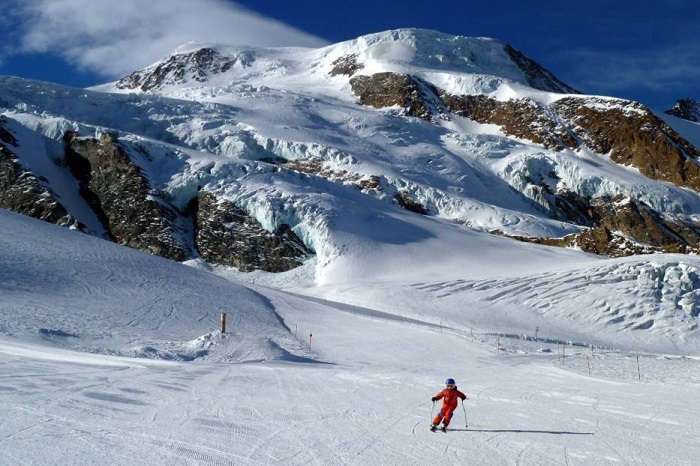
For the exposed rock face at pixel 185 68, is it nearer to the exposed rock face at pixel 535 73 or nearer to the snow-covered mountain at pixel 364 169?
the snow-covered mountain at pixel 364 169

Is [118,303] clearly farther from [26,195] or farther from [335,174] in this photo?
[335,174]

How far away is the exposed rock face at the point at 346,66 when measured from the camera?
112 meters

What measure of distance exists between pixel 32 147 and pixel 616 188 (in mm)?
61787

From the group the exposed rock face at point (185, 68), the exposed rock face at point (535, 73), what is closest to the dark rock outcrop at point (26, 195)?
the exposed rock face at point (185, 68)

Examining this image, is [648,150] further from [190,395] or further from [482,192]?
[190,395]

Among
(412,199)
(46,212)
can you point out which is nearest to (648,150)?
(412,199)

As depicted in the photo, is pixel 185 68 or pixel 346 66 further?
pixel 185 68

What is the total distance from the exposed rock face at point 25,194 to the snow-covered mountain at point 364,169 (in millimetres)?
132

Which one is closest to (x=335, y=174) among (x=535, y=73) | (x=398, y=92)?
(x=398, y=92)

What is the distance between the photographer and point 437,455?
24.2 ft

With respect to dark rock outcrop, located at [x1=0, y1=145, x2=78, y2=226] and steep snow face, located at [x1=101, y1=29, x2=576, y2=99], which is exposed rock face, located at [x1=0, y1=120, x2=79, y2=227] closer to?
dark rock outcrop, located at [x1=0, y1=145, x2=78, y2=226]

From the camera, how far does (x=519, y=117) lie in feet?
310

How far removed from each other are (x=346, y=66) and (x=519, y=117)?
113 ft

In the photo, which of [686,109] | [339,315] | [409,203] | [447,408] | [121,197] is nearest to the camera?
[447,408]
